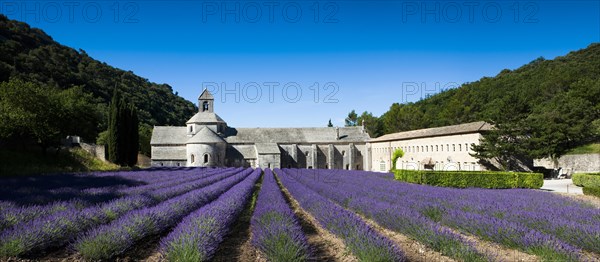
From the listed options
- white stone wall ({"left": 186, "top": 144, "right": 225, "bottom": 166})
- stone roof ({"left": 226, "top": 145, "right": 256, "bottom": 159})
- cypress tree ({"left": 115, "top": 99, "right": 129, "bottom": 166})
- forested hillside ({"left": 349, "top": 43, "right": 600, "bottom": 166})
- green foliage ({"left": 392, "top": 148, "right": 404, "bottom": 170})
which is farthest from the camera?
stone roof ({"left": 226, "top": 145, "right": 256, "bottom": 159})

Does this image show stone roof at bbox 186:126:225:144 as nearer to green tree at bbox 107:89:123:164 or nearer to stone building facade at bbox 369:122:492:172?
green tree at bbox 107:89:123:164

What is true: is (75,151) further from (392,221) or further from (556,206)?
(556,206)

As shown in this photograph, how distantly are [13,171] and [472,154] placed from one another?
31.3m

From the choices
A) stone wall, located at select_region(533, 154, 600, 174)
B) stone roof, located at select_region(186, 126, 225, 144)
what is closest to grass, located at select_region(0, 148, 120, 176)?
stone roof, located at select_region(186, 126, 225, 144)

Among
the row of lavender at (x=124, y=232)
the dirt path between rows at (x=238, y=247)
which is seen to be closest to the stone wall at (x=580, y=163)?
the dirt path between rows at (x=238, y=247)

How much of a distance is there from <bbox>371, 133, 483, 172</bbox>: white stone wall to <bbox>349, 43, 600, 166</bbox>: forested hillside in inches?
111

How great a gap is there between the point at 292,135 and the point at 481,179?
3197 centimetres

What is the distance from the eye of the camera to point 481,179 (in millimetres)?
20016

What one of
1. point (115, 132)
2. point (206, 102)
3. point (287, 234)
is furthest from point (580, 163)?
point (206, 102)

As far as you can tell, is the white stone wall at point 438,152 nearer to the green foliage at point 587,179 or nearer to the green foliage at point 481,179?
the green foliage at point 587,179

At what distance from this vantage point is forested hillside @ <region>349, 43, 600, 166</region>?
2820 cm

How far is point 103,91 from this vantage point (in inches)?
2421

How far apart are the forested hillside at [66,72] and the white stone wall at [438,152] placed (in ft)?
106

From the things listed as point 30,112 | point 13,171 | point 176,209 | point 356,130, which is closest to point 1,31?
point 30,112
